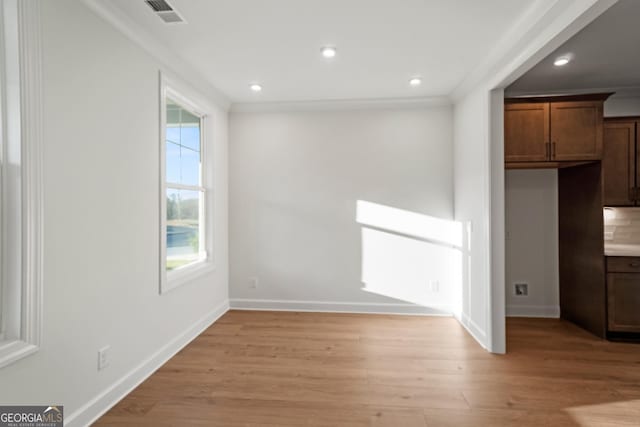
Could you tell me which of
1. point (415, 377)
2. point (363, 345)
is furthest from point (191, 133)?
point (415, 377)

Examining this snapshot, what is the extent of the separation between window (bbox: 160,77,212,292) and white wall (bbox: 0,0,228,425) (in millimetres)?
193

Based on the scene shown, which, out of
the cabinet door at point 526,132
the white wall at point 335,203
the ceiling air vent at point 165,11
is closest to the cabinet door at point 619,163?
the cabinet door at point 526,132

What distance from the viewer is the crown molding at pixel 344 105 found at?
384 cm

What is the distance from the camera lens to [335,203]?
13.2 feet

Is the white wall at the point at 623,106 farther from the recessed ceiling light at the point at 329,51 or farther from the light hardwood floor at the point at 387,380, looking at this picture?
the recessed ceiling light at the point at 329,51

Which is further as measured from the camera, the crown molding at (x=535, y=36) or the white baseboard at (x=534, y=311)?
the white baseboard at (x=534, y=311)

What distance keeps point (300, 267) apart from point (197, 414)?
2193 mm

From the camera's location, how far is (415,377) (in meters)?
2.46

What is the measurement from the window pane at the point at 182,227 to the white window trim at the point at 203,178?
8 centimetres

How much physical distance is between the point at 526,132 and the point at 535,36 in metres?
1.18

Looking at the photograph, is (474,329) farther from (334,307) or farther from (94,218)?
(94,218)

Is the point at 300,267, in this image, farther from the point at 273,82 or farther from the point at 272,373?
the point at 273,82

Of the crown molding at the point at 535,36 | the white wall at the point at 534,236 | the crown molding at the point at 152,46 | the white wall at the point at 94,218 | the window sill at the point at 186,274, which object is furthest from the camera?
the white wall at the point at 534,236

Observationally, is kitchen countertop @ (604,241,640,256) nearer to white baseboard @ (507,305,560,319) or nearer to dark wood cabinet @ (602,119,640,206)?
dark wood cabinet @ (602,119,640,206)
